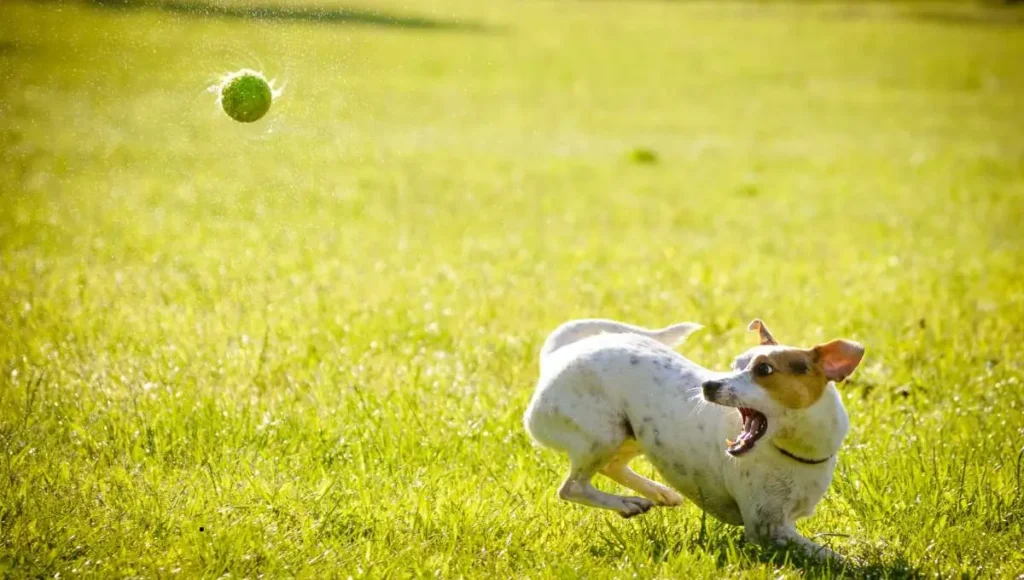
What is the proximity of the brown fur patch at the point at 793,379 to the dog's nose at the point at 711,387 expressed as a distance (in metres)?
0.16

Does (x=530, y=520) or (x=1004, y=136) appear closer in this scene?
(x=530, y=520)

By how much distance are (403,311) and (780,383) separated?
372 cm

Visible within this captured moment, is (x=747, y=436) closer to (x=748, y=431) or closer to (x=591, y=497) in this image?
(x=748, y=431)

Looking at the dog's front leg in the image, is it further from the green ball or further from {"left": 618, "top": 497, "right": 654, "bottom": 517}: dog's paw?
the green ball

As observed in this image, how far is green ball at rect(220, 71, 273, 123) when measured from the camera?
20.0 ft

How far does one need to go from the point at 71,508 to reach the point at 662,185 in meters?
11.4

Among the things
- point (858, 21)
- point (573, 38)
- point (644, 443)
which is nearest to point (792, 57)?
point (573, 38)

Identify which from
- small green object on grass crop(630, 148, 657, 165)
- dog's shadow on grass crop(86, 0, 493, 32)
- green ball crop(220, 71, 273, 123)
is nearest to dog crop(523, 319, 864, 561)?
green ball crop(220, 71, 273, 123)

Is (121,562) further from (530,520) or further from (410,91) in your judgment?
(410,91)

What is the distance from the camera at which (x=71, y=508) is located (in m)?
4.15

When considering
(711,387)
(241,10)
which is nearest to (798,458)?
(711,387)

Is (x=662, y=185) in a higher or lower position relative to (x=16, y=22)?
lower

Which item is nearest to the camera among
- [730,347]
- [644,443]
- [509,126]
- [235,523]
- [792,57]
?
[235,523]

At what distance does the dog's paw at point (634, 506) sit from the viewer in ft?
14.4
